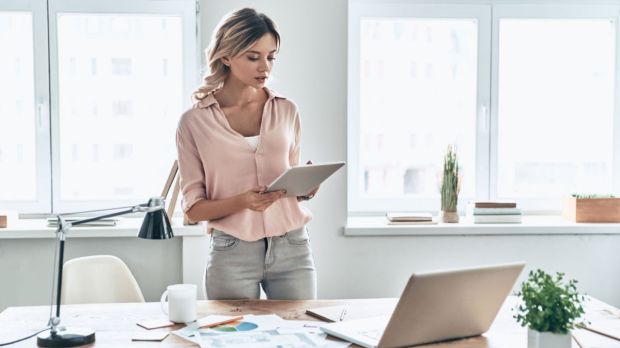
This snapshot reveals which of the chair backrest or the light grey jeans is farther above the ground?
the light grey jeans

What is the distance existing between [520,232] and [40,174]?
239cm

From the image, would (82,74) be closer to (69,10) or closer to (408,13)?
(69,10)

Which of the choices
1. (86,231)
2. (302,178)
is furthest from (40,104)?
(302,178)

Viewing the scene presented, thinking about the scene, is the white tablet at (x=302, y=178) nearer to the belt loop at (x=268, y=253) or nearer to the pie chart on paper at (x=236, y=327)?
the belt loop at (x=268, y=253)

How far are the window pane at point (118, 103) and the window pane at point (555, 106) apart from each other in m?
1.75

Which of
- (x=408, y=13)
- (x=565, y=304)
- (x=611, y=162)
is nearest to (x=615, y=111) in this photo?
(x=611, y=162)

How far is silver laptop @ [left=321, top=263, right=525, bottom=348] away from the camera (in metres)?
1.66

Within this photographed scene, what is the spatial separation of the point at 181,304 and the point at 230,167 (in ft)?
1.90

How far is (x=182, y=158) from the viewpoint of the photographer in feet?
8.04

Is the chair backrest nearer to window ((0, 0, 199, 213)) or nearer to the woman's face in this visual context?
window ((0, 0, 199, 213))

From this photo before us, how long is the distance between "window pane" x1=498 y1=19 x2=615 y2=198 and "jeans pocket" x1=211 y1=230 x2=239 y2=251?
6.41 ft

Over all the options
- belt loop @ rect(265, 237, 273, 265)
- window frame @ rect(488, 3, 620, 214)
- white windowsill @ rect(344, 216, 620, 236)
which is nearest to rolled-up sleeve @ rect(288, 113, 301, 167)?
belt loop @ rect(265, 237, 273, 265)

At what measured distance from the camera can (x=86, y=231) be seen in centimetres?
337

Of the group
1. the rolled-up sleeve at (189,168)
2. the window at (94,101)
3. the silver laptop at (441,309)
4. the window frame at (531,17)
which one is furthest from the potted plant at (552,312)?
the window at (94,101)
